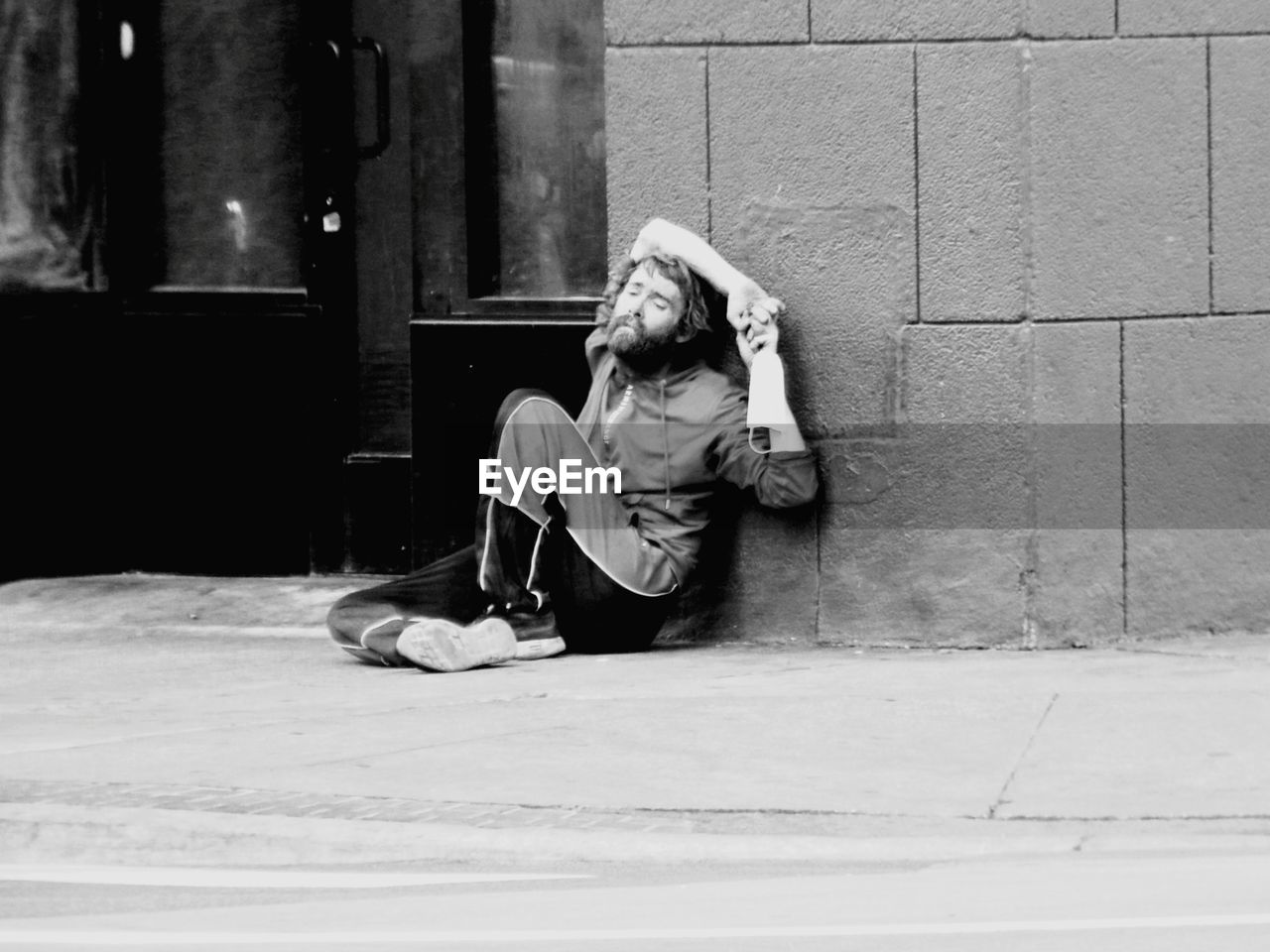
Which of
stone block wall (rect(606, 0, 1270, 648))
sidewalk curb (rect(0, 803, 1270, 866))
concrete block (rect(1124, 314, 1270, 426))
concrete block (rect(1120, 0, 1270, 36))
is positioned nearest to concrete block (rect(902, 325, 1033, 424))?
stone block wall (rect(606, 0, 1270, 648))

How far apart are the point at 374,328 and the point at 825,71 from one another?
2215 millimetres

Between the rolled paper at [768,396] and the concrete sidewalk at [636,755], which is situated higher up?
the rolled paper at [768,396]

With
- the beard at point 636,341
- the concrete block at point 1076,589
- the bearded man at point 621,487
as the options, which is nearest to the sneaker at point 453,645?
the bearded man at point 621,487

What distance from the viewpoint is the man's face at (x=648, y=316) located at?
26.2ft

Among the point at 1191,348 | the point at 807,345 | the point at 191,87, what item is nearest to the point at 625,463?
A: the point at 807,345

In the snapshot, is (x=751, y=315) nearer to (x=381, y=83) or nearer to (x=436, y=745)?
(x=381, y=83)

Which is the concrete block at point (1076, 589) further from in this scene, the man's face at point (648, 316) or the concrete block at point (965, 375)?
the man's face at point (648, 316)

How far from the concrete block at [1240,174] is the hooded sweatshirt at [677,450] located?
4.84ft

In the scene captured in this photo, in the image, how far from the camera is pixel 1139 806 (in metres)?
5.50

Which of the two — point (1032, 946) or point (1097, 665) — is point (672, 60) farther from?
point (1032, 946)

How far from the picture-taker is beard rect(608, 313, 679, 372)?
799 centimetres

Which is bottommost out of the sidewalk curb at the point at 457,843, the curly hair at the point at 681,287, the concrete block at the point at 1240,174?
the sidewalk curb at the point at 457,843

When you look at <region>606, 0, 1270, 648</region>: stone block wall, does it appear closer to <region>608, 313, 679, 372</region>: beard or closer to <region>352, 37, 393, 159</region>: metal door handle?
<region>608, 313, 679, 372</region>: beard

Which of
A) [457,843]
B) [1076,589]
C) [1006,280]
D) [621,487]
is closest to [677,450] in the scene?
[621,487]
